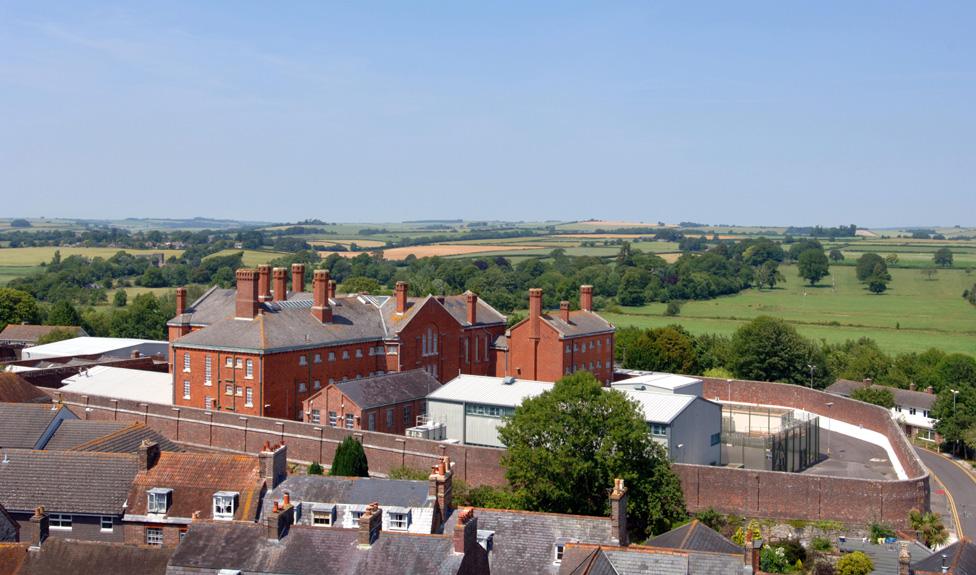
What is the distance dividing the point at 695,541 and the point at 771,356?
65285mm

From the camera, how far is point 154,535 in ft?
123

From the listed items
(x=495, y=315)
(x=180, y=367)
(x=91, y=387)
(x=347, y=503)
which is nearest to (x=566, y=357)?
(x=495, y=315)

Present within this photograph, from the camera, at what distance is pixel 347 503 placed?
39.0 meters

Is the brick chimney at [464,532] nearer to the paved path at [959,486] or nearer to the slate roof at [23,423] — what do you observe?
the slate roof at [23,423]

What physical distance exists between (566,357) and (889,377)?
4102 centimetres

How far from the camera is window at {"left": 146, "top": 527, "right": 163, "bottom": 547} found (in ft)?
123

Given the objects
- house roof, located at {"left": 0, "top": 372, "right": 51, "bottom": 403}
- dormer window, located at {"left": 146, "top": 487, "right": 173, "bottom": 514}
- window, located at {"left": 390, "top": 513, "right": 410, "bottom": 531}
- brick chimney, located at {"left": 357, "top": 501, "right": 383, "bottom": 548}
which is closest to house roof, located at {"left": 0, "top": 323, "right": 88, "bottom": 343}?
house roof, located at {"left": 0, "top": 372, "right": 51, "bottom": 403}

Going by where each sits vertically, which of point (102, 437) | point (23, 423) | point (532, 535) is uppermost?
point (23, 423)

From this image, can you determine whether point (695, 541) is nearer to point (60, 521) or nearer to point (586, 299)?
point (60, 521)

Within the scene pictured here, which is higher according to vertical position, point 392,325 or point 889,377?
point 392,325

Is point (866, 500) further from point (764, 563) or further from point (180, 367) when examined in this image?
point (180, 367)

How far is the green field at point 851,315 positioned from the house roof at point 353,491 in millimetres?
99820

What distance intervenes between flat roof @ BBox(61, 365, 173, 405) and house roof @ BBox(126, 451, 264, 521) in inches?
1141

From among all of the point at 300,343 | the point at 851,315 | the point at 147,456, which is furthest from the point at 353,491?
the point at 851,315
